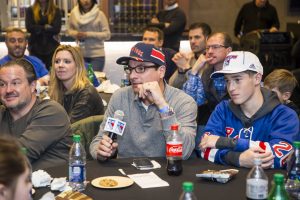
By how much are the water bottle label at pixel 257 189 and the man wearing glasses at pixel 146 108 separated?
86cm

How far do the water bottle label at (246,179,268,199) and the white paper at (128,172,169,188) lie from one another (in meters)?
0.44

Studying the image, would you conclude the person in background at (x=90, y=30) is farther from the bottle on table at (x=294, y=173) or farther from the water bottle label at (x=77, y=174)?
the bottle on table at (x=294, y=173)

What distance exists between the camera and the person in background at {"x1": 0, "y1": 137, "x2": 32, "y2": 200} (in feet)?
5.52

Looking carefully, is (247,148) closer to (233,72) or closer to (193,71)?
(233,72)

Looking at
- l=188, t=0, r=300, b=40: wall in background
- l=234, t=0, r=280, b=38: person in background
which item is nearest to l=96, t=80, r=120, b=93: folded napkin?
l=234, t=0, r=280, b=38: person in background

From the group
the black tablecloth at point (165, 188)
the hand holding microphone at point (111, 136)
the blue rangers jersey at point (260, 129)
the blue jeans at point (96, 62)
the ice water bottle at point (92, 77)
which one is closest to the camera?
the black tablecloth at point (165, 188)

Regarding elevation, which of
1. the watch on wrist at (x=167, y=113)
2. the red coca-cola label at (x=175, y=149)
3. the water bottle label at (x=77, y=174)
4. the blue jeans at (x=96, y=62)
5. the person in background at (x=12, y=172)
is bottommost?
the blue jeans at (x=96, y=62)

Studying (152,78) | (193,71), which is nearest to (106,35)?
(193,71)

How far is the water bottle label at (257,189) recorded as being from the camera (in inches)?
93.7

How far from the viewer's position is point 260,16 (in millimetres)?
9484

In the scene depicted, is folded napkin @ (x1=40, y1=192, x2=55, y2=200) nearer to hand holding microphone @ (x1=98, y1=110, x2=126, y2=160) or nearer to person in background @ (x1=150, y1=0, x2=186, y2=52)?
hand holding microphone @ (x1=98, y1=110, x2=126, y2=160)

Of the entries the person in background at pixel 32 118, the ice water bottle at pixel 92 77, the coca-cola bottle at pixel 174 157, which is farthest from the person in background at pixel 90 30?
the coca-cola bottle at pixel 174 157

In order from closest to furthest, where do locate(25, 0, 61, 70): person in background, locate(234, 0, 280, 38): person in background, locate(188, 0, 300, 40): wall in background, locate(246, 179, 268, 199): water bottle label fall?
locate(246, 179, 268, 199): water bottle label → locate(25, 0, 61, 70): person in background → locate(234, 0, 280, 38): person in background → locate(188, 0, 300, 40): wall in background

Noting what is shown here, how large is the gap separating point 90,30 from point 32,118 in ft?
16.9
